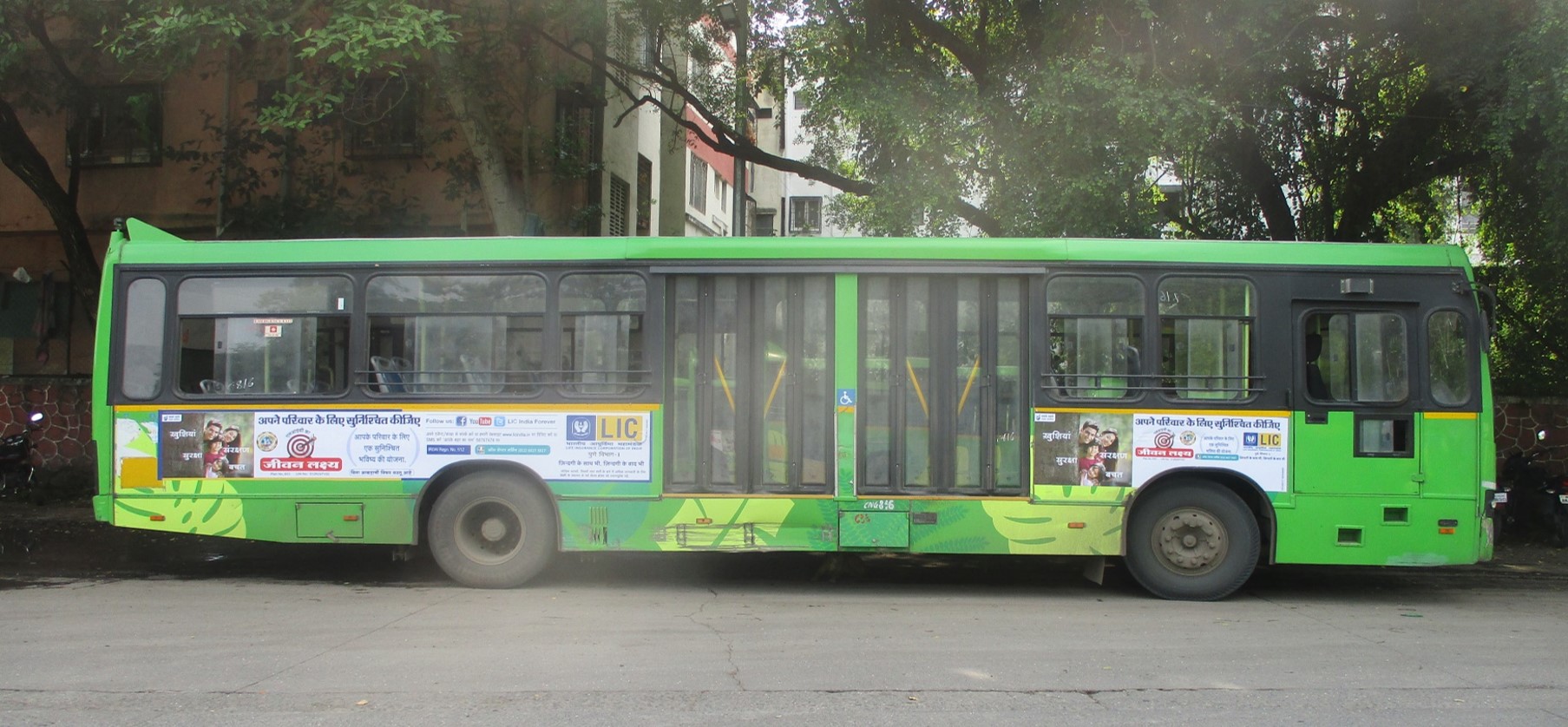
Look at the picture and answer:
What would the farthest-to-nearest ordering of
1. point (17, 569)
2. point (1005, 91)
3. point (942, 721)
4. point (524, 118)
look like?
point (524, 118), point (1005, 91), point (17, 569), point (942, 721)

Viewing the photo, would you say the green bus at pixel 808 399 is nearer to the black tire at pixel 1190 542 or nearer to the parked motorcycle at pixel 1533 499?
the black tire at pixel 1190 542

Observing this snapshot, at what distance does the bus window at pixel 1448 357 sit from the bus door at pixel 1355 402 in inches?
5.7

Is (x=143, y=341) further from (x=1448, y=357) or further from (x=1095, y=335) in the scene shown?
(x=1448, y=357)

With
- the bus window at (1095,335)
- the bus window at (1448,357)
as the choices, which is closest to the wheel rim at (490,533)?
the bus window at (1095,335)

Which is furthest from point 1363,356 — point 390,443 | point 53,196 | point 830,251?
point 53,196

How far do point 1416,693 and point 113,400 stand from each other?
9.43m

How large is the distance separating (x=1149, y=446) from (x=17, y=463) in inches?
536

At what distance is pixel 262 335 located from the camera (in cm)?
928

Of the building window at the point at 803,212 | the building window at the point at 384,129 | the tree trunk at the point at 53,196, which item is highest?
the building window at the point at 803,212

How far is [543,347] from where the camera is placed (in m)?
9.13

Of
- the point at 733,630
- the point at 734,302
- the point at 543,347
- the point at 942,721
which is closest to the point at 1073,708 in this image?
the point at 942,721

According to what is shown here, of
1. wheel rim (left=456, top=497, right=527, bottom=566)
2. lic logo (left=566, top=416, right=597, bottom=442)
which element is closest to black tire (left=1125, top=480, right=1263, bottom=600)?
lic logo (left=566, top=416, right=597, bottom=442)

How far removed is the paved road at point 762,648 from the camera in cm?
561

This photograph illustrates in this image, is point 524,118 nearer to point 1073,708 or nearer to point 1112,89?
point 1112,89
